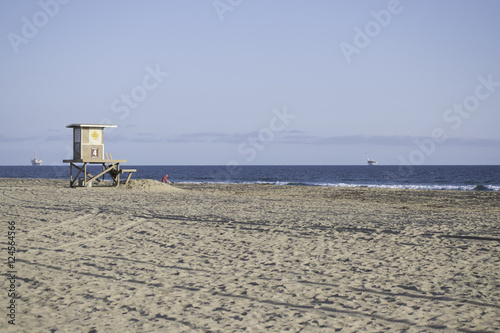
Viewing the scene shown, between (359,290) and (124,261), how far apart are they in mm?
3910

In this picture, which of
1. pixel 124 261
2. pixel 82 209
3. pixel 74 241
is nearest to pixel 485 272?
pixel 124 261

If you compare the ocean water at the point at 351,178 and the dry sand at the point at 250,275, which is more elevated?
the ocean water at the point at 351,178

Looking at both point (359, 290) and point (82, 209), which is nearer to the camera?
point (359, 290)

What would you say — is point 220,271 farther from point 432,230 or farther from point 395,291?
point 432,230

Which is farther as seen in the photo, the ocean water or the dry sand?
the ocean water

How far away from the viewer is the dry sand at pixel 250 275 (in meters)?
5.14

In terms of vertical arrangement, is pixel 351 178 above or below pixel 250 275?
above

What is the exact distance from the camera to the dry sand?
5141 millimetres

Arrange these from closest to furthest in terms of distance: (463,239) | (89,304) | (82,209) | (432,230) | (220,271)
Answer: (89,304) < (220,271) < (463,239) < (432,230) < (82,209)

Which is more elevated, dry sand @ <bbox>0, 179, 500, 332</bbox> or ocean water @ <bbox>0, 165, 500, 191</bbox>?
ocean water @ <bbox>0, 165, 500, 191</bbox>

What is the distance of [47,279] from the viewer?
6535mm

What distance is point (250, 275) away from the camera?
22.5 feet

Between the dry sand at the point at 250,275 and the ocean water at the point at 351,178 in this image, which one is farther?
the ocean water at the point at 351,178

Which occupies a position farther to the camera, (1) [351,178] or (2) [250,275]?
(1) [351,178]
